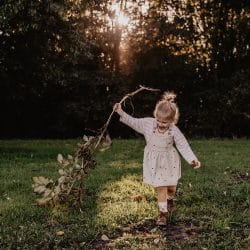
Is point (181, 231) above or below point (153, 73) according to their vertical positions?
below

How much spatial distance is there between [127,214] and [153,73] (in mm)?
21627

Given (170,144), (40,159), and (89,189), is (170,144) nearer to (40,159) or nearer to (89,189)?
(89,189)

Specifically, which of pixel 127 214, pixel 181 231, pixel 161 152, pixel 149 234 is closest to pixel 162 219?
pixel 181 231

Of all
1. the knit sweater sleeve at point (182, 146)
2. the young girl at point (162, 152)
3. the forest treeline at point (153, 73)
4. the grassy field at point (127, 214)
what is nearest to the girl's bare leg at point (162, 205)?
the young girl at point (162, 152)

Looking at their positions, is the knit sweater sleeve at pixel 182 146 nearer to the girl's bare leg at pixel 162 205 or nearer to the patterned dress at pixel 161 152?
the patterned dress at pixel 161 152

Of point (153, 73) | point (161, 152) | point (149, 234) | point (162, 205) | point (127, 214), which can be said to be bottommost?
point (149, 234)

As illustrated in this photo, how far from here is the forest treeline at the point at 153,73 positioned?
27500 mm

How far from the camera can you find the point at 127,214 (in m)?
8.40

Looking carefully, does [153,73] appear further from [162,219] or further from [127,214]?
[162,219]

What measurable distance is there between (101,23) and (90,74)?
2662 millimetres

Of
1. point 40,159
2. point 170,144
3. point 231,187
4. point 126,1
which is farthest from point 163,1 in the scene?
point 170,144

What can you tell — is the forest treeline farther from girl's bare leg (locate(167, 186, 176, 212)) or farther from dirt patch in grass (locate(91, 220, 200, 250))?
dirt patch in grass (locate(91, 220, 200, 250))


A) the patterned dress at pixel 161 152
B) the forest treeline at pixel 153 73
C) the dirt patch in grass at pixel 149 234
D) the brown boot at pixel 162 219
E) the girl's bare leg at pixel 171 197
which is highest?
the forest treeline at pixel 153 73

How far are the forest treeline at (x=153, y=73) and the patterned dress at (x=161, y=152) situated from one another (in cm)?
1671
